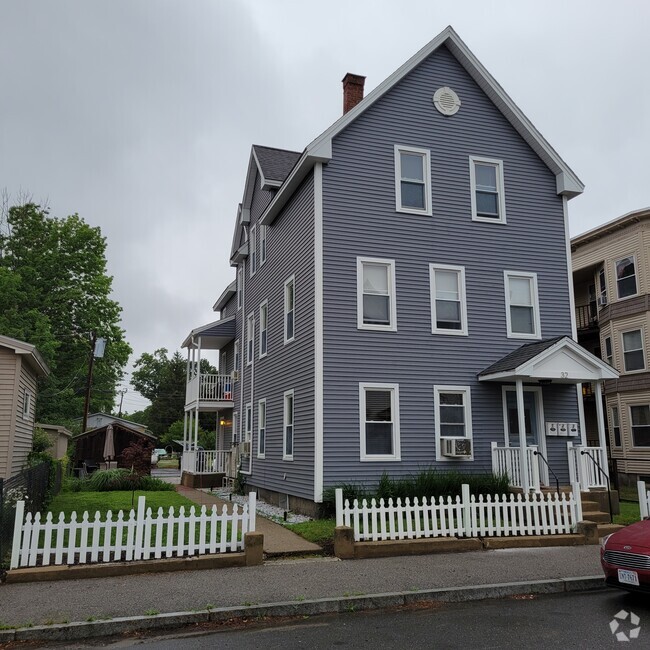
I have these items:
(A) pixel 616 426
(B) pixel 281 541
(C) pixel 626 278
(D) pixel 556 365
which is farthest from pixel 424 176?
(A) pixel 616 426

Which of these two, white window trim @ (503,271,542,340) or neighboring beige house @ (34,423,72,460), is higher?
white window trim @ (503,271,542,340)

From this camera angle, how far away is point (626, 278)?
26.7 m

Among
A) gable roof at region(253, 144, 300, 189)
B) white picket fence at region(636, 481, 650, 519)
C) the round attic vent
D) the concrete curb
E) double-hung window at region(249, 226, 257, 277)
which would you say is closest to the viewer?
the concrete curb

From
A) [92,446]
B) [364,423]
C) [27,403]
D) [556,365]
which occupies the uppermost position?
[556,365]

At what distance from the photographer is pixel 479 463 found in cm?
1580

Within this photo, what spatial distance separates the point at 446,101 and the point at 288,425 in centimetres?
1063

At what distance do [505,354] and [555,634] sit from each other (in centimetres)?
1082

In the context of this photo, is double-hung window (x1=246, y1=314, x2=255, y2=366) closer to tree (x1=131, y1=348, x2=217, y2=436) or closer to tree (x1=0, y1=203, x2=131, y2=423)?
tree (x1=0, y1=203, x2=131, y2=423)

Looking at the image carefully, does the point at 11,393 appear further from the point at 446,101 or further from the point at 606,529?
the point at 446,101

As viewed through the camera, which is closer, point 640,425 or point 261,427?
point 261,427

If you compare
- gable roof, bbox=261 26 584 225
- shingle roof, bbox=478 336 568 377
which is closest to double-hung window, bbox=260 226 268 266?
gable roof, bbox=261 26 584 225

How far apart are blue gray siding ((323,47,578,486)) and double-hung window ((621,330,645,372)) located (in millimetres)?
10601

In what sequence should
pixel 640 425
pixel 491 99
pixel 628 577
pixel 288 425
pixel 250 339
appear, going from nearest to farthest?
pixel 628 577 → pixel 288 425 → pixel 491 99 → pixel 250 339 → pixel 640 425

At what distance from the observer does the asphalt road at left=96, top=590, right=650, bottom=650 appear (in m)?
6.29
